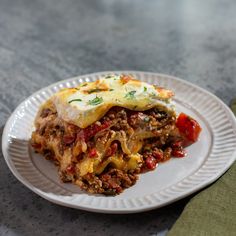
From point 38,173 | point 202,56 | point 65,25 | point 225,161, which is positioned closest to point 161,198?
point 225,161

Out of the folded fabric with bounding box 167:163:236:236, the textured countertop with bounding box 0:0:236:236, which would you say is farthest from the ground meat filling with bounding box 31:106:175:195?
the folded fabric with bounding box 167:163:236:236

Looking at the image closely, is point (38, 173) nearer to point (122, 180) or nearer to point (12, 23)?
point (122, 180)

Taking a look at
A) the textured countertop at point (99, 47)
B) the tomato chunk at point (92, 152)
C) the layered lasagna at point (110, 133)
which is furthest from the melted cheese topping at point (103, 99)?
the textured countertop at point (99, 47)

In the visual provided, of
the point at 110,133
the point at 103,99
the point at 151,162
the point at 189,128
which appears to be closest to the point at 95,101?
the point at 103,99

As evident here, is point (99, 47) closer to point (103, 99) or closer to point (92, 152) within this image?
point (103, 99)

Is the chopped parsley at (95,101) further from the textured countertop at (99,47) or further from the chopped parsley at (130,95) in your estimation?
the textured countertop at (99,47)

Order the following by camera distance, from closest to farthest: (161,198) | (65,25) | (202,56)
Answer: (161,198) → (202,56) → (65,25)
